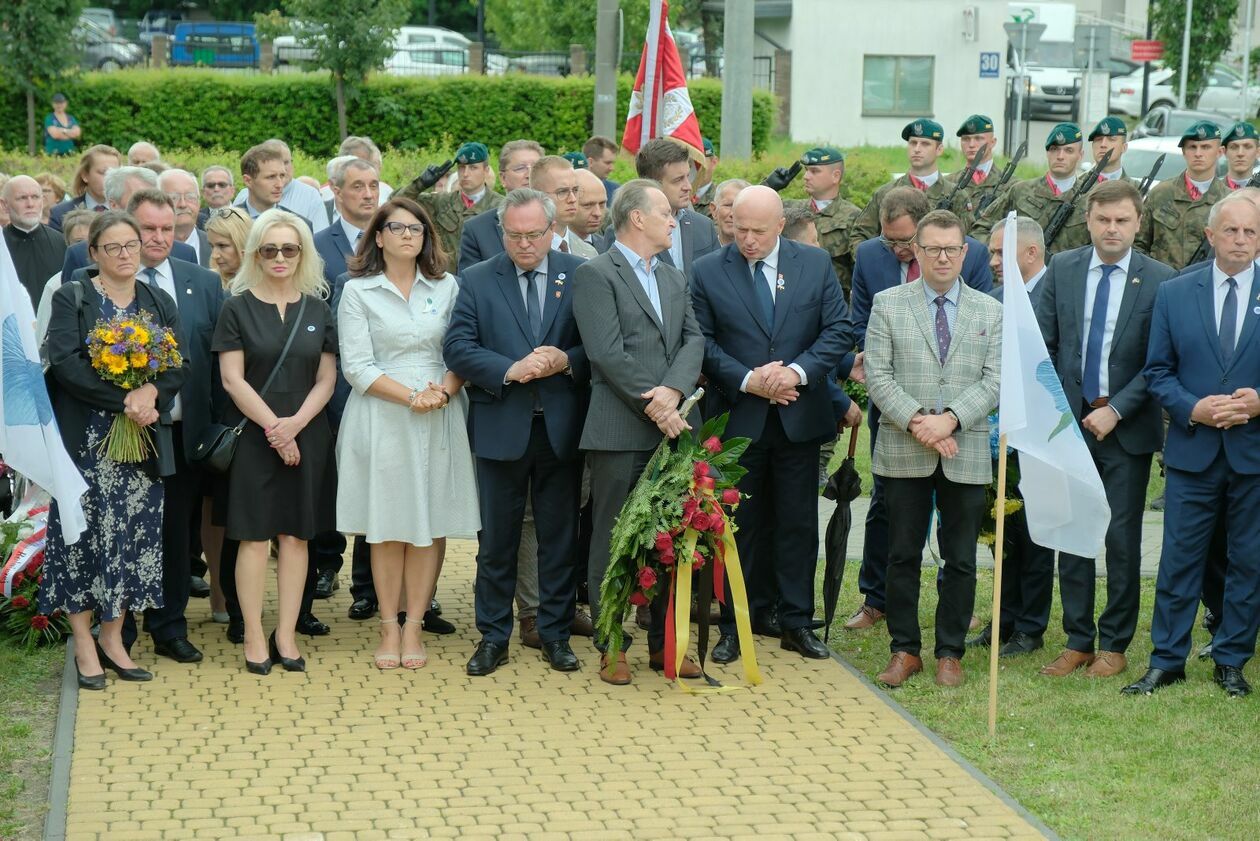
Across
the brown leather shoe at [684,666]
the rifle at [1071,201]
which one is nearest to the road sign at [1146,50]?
the rifle at [1071,201]

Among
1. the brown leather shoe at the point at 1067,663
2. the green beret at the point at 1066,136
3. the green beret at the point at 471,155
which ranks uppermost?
the green beret at the point at 1066,136

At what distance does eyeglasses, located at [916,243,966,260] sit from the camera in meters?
7.60

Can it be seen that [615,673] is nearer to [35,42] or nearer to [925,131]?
[925,131]

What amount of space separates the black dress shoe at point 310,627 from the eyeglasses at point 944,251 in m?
3.81

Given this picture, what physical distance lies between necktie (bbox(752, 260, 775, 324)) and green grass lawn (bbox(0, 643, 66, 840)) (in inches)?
154

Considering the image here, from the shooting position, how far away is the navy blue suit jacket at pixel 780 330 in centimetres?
805

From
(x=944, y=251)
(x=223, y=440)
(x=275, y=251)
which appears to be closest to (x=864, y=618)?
(x=944, y=251)

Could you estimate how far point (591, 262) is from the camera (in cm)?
777

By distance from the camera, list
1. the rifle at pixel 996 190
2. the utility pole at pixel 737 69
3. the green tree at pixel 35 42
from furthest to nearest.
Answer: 1. the green tree at pixel 35 42
2. the utility pole at pixel 737 69
3. the rifle at pixel 996 190

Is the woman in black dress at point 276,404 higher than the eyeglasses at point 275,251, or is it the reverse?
the eyeglasses at point 275,251

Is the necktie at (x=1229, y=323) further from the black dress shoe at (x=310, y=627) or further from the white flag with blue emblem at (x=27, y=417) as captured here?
the white flag with blue emblem at (x=27, y=417)

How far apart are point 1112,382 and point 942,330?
90cm

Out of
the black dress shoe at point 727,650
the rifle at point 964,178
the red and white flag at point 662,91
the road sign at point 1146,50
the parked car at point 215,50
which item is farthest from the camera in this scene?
the road sign at point 1146,50

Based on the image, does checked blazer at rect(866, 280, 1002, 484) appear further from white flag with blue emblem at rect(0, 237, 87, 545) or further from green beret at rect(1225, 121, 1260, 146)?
green beret at rect(1225, 121, 1260, 146)
